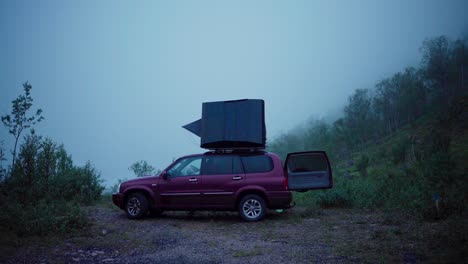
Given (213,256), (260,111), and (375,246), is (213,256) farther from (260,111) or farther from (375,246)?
(260,111)

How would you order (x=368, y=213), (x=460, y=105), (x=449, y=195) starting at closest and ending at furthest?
(x=449, y=195) → (x=368, y=213) → (x=460, y=105)

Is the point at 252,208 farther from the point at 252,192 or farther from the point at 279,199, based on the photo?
the point at 279,199

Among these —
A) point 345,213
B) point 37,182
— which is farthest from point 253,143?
point 37,182

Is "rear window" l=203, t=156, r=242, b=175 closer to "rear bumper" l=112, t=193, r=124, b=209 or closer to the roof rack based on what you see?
the roof rack

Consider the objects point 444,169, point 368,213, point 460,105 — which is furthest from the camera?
point 460,105

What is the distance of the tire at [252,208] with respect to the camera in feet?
30.0

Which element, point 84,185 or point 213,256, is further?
point 84,185

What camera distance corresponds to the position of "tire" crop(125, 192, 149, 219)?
958 centimetres

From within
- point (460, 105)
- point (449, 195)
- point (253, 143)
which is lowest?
point (449, 195)

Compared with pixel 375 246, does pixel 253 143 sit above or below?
above

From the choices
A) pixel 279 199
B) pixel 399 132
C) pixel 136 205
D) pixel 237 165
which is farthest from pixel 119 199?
pixel 399 132

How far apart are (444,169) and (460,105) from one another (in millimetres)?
48803

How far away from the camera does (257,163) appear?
938cm

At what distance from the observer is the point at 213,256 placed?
20.1 ft
